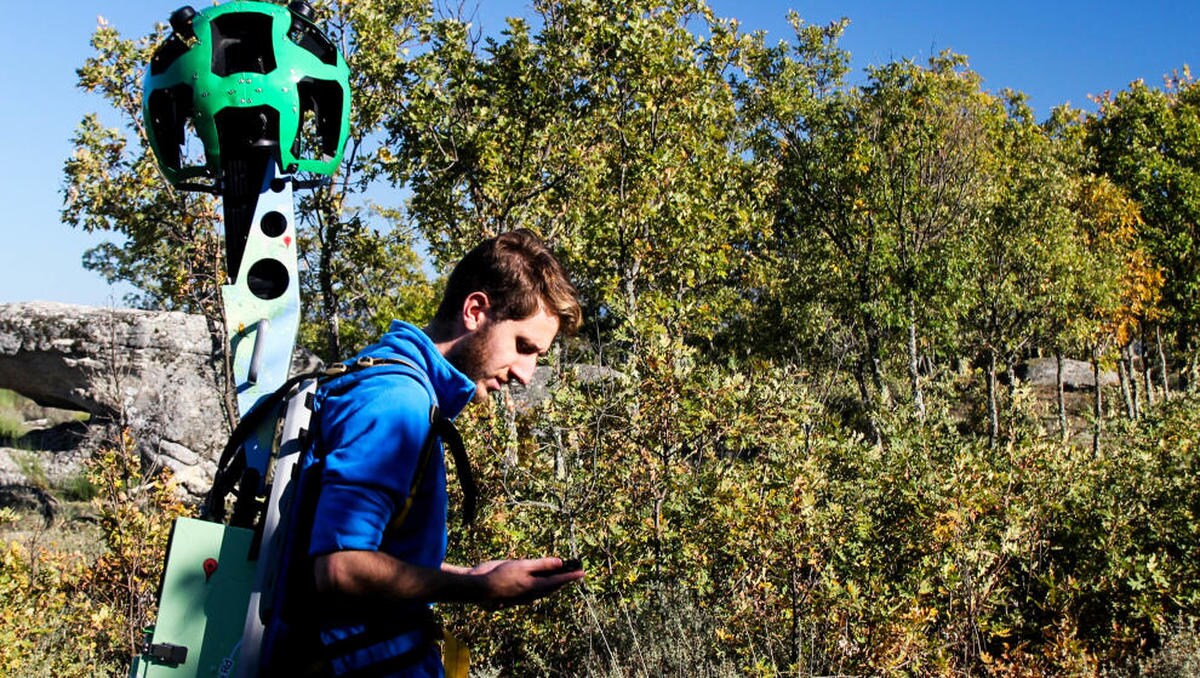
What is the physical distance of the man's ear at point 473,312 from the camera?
7.24 ft

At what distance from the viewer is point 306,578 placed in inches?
74.0

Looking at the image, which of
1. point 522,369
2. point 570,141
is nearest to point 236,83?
point 522,369

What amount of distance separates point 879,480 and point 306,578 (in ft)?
12.6

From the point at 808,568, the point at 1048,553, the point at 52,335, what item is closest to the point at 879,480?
the point at 808,568

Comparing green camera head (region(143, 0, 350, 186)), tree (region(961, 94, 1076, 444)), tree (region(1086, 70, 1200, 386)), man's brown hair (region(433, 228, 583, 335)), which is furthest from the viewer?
tree (region(1086, 70, 1200, 386))

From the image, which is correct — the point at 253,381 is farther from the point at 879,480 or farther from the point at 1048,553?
the point at 1048,553

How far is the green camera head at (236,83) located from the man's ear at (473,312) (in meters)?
0.91

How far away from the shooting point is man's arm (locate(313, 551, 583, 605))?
1.75 m

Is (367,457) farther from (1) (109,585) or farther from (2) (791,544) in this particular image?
(1) (109,585)

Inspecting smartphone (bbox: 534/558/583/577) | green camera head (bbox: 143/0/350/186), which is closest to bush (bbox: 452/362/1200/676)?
smartphone (bbox: 534/558/583/577)

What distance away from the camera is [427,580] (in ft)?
6.00

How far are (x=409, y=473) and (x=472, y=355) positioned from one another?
1.34ft

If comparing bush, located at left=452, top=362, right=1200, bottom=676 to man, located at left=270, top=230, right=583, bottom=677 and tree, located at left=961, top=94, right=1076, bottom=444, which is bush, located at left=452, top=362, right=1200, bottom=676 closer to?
man, located at left=270, top=230, right=583, bottom=677

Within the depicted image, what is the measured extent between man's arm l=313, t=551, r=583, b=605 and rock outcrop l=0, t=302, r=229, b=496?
507 inches
